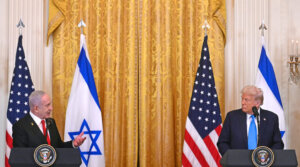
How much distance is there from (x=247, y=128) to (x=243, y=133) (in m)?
0.08

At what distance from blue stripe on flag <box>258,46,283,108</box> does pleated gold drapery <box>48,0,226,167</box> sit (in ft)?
2.39

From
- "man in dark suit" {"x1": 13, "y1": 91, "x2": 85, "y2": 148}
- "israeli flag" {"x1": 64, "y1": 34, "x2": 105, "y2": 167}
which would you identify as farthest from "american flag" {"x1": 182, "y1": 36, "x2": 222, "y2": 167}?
"man in dark suit" {"x1": 13, "y1": 91, "x2": 85, "y2": 148}

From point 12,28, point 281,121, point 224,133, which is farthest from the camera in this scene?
point 12,28

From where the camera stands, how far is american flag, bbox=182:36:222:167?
6.80 metres

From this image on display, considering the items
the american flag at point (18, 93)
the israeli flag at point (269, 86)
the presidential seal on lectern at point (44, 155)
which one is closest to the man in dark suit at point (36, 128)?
the presidential seal on lectern at point (44, 155)

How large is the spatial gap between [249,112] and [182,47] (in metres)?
2.27

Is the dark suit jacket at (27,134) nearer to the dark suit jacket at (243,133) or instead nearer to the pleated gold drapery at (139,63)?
the dark suit jacket at (243,133)

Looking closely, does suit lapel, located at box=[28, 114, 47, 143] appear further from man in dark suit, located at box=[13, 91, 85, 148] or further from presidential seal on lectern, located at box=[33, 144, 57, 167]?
presidential seal on lectern, located at box=[33, 144, 57, 167]

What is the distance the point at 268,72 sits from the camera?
22.5ft

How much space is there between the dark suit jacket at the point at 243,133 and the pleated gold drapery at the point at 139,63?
184cm

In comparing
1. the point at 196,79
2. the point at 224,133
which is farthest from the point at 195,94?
the point at 224,133

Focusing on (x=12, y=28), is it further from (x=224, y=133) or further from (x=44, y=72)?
(x=224, y=133)

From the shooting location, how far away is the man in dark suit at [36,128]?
16.7 feet

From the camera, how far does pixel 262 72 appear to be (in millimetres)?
6855
